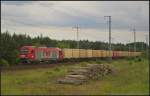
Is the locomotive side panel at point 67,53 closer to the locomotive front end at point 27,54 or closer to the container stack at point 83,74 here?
the locomotive front end at point 27,54

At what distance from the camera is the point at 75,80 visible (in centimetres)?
2120

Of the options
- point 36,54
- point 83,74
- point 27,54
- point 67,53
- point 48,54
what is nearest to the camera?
point 83,74

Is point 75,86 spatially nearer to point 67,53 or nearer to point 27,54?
point 27,54

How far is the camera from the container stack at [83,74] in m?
21.4

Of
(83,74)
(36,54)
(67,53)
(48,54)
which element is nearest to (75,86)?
(83,74)

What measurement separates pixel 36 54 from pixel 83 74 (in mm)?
24007

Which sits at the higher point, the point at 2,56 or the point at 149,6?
the point at 149,6

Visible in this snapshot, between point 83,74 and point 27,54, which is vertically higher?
point 27,54

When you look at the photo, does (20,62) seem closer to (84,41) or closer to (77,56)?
(77,56)

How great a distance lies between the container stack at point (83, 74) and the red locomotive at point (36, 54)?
18.4m

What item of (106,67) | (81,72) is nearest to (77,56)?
(106,67)

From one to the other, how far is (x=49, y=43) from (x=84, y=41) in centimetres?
4919

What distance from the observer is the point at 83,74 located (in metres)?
23.1

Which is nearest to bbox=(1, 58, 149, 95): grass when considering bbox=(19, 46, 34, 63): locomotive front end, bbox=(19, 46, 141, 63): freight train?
bbox=(19, 46, 34, 63): locomotive front end
